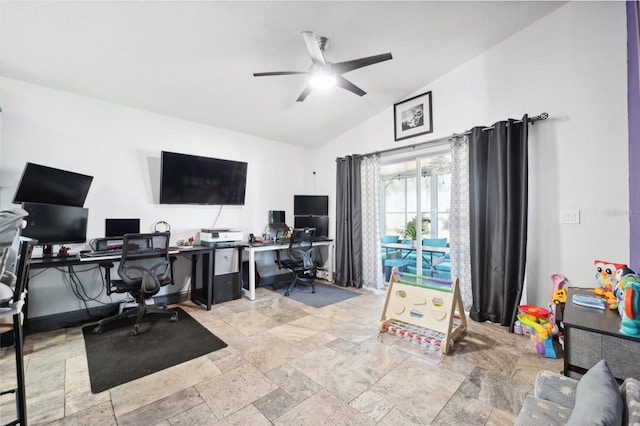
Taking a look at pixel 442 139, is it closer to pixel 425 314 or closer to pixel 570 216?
pixel 570 216

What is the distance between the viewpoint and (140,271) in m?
2.76

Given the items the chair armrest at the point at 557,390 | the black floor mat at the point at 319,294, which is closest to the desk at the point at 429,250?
the black floor mat at the point at 319,294

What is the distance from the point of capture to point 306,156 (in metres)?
5.27

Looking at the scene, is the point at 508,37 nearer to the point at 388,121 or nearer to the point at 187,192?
the point at 388,121

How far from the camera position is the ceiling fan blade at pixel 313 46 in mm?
2193

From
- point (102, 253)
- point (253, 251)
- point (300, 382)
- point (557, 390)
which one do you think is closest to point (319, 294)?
point (253, 251)

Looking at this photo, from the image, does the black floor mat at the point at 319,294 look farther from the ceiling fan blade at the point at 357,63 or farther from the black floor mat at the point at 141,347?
the ceiling fan blade at the point at 357,63

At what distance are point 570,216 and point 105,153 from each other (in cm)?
490

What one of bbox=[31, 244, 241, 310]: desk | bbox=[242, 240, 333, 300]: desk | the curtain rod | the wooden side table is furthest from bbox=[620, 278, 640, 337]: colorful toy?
bbox=[31, 244, 241, 310]: desk

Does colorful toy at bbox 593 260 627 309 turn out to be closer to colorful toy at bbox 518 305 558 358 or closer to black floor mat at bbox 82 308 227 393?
colorful toy at bbox 518 305 558 358

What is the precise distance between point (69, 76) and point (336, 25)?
8.68 feet

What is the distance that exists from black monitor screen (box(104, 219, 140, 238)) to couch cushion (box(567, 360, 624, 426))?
3.89 m

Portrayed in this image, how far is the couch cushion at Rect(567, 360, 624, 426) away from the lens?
2.54 ft

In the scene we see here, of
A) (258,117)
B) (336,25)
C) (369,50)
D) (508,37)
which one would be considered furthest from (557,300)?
(258,117)
